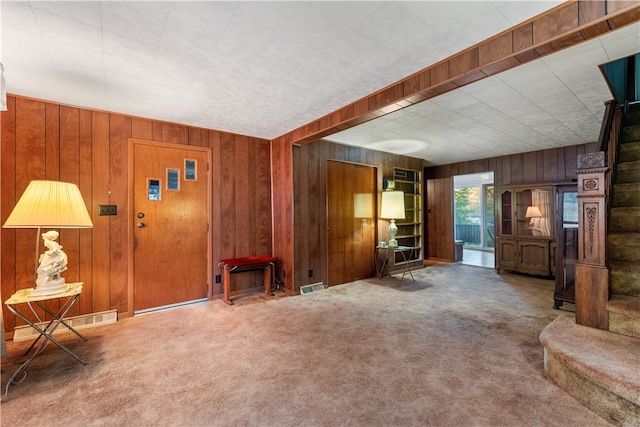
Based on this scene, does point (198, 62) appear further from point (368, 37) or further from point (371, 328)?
point (371, 328)

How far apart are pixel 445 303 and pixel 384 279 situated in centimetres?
145

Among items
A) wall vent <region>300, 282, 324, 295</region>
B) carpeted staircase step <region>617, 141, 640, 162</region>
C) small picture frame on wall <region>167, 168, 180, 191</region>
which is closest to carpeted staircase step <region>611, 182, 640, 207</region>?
carpeted staircase step <region>617, 141, 640, 162</region>

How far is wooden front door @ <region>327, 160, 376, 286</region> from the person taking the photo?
4.52 meters

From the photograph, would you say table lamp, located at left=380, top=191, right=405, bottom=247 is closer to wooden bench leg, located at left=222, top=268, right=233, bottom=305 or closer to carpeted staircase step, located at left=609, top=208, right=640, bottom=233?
carpeted staircase step, located at left=609, top=208, right=640, bottom=233

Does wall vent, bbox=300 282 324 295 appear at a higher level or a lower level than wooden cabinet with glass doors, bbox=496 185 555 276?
lower

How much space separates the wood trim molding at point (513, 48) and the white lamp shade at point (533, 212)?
4224mm

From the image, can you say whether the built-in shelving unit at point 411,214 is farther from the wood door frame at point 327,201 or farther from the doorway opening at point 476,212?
the doorway opening at point 476,212

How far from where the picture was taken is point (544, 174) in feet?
17.1

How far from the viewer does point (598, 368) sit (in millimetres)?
1598

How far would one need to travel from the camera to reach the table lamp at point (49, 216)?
6.63 feet

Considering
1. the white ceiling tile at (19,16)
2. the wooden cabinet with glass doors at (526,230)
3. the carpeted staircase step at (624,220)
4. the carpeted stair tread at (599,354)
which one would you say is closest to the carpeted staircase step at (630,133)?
the carpeted staircase step at (624,220)

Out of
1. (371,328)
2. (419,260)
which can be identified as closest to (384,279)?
(419,260)

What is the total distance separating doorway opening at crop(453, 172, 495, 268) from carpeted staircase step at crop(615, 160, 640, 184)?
17.6 ft

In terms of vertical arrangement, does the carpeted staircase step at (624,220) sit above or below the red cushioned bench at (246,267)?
above
